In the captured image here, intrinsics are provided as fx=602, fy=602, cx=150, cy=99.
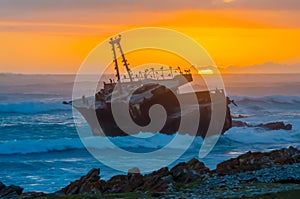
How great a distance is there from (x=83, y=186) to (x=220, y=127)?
29473 mm

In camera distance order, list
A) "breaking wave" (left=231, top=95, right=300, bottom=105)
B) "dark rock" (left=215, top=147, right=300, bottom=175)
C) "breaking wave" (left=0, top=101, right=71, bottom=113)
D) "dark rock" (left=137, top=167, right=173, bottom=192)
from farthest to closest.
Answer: "breaking wave" (left=231, top=95, right=300, bottom=105)
"breaking wave" (left=0, top=101, right=71, bottom=113)
"dark rock" (left=215, top=147, right=300, bottom=175)
"dark rock" (left=137, top=167, right=173, bottom=192)

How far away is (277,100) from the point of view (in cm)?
9812

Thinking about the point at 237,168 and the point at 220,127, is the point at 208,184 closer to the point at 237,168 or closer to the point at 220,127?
the point at 237,168

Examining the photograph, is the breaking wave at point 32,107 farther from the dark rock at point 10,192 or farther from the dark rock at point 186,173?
the dark rock at point 10,192

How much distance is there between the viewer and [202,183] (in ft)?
57.8

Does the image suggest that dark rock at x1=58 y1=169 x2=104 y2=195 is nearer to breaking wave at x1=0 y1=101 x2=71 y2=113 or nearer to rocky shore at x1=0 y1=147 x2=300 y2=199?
rocky shore at x1=0 y1=147 x2=300 y2=199

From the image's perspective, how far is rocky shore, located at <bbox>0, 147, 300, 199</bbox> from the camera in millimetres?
15758

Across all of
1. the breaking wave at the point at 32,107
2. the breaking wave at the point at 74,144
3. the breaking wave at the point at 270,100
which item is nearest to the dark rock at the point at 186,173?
the breaking wave at the point at 74,144

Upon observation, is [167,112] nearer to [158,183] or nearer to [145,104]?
[145,104]

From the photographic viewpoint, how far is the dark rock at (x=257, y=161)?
20.0m

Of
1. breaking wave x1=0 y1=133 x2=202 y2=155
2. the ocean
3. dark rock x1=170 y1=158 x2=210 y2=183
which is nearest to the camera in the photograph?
dark rock x1=170 y1=158 x2=210 y2=183

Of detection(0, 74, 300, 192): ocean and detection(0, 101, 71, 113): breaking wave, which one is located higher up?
detection(0, 101, 71, 113): breaking wave

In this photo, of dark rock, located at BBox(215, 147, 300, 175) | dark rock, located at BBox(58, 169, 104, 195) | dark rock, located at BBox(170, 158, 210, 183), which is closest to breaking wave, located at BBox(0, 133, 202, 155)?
dark rock, located at BBox(215, 147, 300, 175)

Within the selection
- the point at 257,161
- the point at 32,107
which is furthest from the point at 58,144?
the point at 32,107
